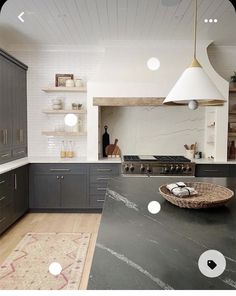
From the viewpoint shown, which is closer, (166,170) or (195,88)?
(195,88)

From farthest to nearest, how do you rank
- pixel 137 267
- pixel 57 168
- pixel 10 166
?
pixel 57 168 < pixel 10 166 < pixel 137 267

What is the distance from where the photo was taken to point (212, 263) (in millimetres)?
769

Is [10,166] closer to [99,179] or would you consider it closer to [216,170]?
[99,179]

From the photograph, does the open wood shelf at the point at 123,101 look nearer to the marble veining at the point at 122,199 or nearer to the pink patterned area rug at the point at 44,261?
the pink patterned area rug at the point at 44,261

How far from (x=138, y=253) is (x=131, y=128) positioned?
12.1 ft

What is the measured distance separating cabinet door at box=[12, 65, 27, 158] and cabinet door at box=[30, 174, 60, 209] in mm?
456

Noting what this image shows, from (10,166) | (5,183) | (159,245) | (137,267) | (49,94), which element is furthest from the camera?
(49,94)

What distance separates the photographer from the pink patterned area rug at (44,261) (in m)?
2.13

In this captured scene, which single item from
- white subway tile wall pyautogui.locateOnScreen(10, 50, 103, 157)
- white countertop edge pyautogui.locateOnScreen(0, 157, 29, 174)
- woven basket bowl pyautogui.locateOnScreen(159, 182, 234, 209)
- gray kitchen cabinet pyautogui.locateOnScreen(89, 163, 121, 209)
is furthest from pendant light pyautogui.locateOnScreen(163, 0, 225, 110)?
white subway tile wall pyautogui.locateOnScreen(10, 50, 103, 157)

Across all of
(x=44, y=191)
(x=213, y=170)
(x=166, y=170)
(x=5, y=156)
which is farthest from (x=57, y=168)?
(x=213, y=170)

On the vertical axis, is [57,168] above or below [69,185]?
above

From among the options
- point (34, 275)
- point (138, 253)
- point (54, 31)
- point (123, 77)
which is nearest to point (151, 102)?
point (123, 77)

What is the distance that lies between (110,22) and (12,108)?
164 centimetres
